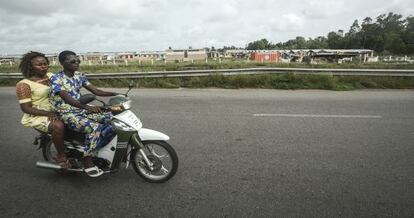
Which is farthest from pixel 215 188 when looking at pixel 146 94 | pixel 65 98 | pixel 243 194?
pixel 146 94

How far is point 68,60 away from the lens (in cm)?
380

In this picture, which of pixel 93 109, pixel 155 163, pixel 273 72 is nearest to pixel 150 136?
pixel 155 163

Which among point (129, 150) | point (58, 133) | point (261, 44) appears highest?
point (261, 44)

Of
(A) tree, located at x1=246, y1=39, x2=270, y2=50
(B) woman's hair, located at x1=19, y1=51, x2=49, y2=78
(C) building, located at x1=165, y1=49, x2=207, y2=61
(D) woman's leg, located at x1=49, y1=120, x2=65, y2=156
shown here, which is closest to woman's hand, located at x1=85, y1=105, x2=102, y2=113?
(D) woman's leg, located at x1=49, y1=120, x2=65, y2=156

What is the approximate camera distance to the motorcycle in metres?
3.76

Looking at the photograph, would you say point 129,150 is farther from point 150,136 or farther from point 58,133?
point 58,133

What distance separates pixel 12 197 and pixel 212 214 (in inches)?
96.8

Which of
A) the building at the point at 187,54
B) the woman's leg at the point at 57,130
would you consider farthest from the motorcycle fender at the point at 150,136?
Answer: the building at the point at 187,54

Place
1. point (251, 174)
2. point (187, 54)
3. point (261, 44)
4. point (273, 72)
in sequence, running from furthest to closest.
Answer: point (261, 44) → point (187, 54) → point (273, 72) → point (251, 174)

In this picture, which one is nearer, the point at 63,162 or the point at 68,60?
the point at 68,60

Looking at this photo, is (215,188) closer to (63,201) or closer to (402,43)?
(63,201)

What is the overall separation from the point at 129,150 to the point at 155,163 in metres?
0.39

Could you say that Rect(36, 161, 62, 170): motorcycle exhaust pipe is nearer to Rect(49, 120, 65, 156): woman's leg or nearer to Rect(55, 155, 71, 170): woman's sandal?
Rect(55, 155, 71, 170): woman's sandal

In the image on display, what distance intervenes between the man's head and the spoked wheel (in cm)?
132
